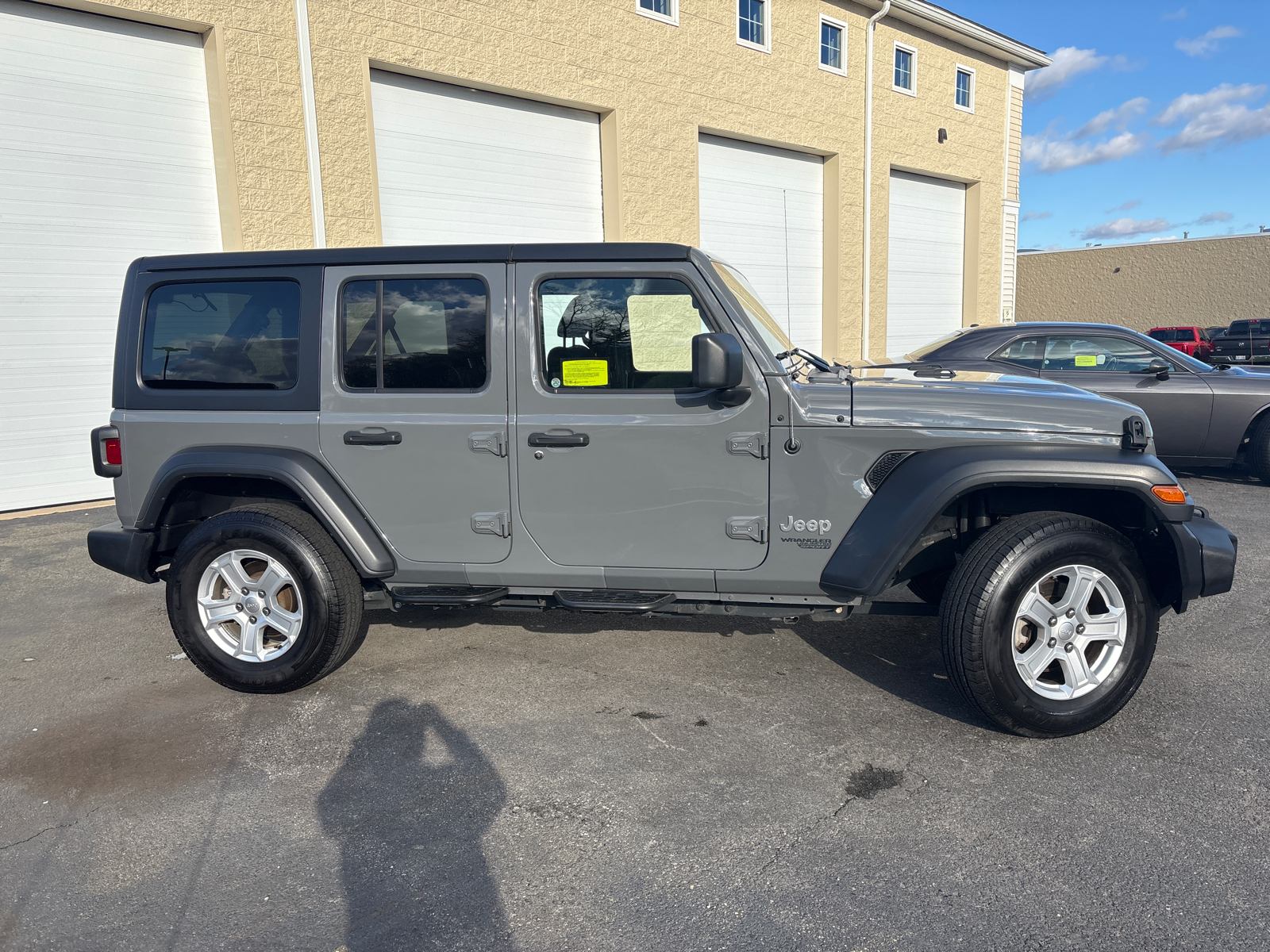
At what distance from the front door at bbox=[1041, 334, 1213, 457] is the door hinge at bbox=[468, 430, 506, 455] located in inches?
235

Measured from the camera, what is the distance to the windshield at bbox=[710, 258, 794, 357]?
3705 millimetres

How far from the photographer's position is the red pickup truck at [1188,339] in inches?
911

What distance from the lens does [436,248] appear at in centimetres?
376

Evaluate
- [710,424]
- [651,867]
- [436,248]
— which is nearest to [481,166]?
[436,248]

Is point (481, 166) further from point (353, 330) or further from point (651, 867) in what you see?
point (651, 867)

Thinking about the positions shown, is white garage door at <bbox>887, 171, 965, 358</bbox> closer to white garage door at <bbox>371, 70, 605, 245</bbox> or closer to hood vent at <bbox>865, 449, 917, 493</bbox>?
white garage door at <bbox>371, 70, 605, 245</bbox>

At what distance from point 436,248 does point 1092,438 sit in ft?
9.41

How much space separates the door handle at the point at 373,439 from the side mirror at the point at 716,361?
139 centimetres

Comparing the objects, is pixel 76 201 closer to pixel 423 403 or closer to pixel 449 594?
pixel 423 403

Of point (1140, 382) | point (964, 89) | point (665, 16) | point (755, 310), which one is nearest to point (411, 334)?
point (755, 310)

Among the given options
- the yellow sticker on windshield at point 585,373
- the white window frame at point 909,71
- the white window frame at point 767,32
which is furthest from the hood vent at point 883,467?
the white window frame at point 909,71

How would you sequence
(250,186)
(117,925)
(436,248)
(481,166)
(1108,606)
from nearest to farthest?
1. (117,925)
2. (1108,606)
3. (436,248)
4. (250,186)
5. (481,166)

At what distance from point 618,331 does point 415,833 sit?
2114 mm

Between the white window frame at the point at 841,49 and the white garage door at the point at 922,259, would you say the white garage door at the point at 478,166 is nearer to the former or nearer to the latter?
the white window frame at the point at 841,49
